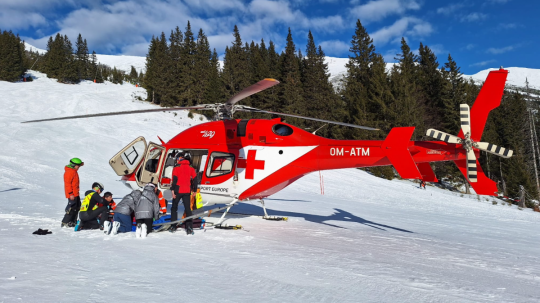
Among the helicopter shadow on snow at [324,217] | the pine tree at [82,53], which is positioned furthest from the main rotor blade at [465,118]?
→ the pine tree at [82,53]

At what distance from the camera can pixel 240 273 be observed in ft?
14.1

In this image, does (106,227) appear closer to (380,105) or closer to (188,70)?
(380,105)

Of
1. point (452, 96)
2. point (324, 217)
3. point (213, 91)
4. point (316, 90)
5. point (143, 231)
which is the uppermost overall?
point (316, 90)

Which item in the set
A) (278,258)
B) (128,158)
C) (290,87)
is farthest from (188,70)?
(278,258)

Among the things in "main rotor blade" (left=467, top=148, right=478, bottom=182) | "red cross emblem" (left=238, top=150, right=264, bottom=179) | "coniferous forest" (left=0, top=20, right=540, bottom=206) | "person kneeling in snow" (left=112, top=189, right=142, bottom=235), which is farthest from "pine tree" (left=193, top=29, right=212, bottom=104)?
"main rotor blade" (left=467, top=148, right=478, bottom=182)

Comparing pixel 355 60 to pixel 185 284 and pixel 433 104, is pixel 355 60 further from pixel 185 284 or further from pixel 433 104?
pixel 185 284

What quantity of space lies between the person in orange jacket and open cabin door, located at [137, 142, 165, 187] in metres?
1.60

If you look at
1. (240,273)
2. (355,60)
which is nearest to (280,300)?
(240,273)

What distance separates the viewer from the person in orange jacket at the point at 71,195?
6945 millimetres

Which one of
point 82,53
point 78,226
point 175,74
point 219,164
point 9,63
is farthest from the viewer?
point 82,53

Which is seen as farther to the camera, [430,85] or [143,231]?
[430,85]

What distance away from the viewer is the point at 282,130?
837 cm

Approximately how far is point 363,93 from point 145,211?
106 feet

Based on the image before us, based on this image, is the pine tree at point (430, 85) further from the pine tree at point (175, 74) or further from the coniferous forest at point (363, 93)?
the pine tree at point (175, 74)
